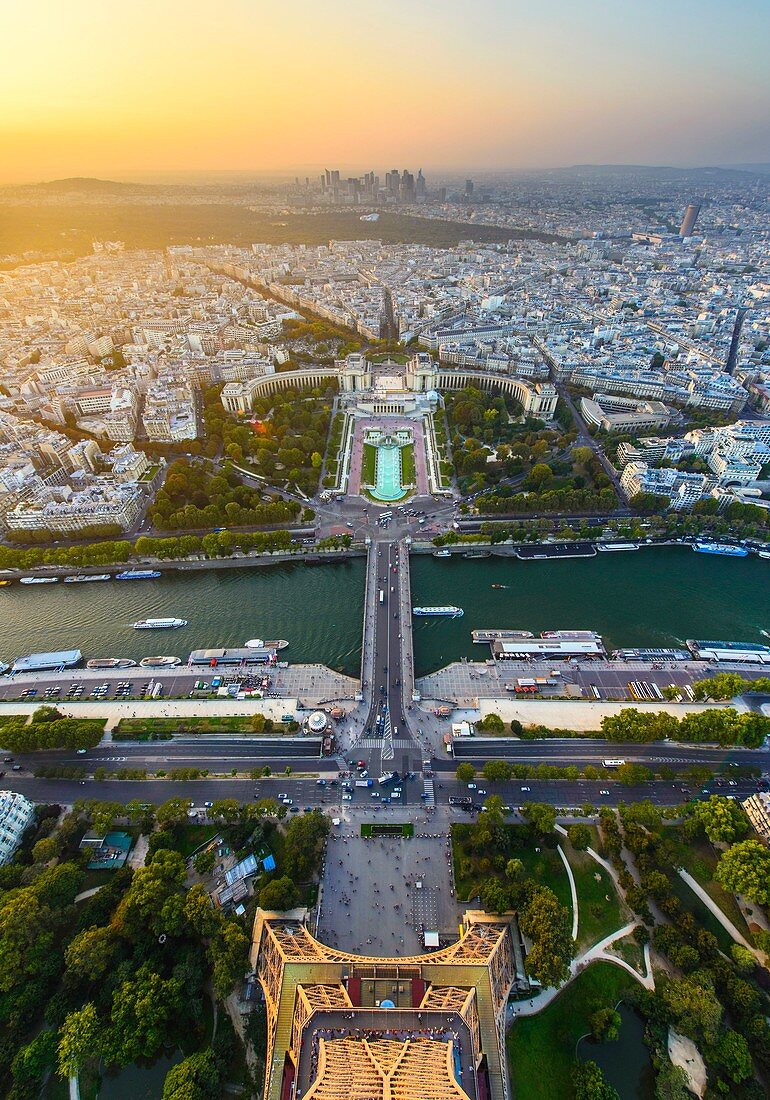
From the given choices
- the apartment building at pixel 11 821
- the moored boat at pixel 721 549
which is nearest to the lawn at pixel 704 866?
the moored boat at pixel 721 549

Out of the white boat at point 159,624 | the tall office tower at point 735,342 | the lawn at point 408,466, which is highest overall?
the tall office tower at point 735,342

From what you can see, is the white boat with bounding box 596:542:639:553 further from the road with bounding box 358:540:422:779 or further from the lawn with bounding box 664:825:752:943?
the lawn with bounding box 664:825:752:943

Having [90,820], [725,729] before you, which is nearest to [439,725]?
[725,729]

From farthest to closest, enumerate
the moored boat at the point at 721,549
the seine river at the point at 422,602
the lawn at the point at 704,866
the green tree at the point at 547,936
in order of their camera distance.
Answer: the moored boat at the point at 721,549 < the seine river at the point at 422,602 < the lawn at the point at 704,866 < the green tree at the point at 547,936

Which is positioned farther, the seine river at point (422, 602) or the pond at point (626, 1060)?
the seine river at point (422, 602)

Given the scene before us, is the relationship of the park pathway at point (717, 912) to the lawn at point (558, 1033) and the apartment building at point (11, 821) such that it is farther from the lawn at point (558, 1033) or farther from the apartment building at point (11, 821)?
the apartment building at point (11, 821)

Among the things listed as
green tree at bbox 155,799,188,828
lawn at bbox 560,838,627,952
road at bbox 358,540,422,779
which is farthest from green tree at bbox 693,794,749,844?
green tree at bbox 155,799,188,828

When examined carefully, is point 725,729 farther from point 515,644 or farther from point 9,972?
point 9,972

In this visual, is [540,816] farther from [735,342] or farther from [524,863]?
[735,342]
